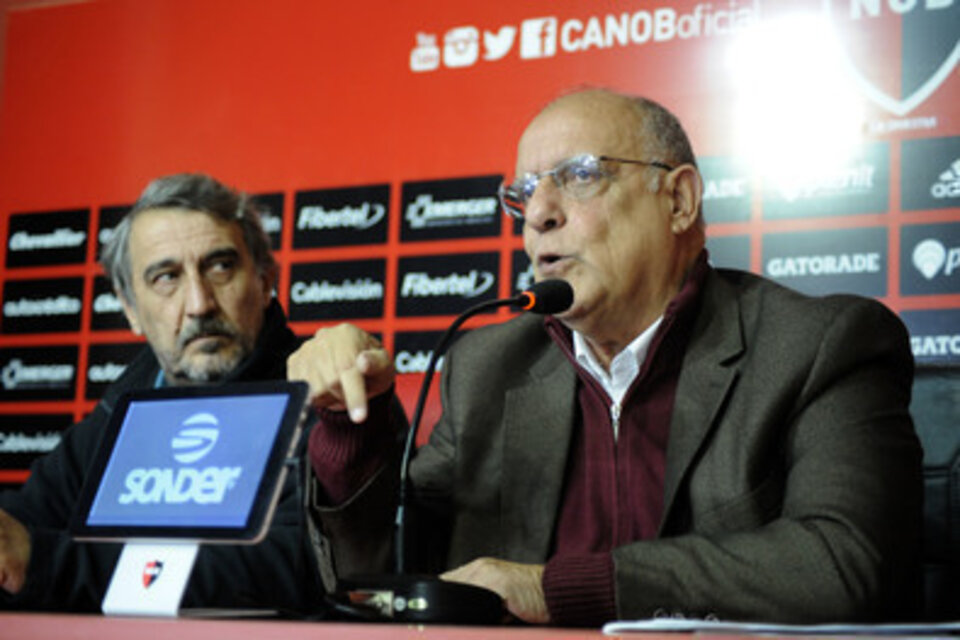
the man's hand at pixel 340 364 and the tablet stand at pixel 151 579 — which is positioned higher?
the man's hand at pixel 340 364

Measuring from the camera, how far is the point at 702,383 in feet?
5.19

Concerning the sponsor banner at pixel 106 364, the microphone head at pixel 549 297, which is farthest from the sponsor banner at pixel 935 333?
the sponsor banner at pixel 106 364

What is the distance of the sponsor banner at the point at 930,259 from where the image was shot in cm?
256

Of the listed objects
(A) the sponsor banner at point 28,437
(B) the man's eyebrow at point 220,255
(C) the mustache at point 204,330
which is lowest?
(A) the sponsor banner at point 28,437

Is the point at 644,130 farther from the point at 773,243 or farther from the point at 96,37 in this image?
the point at 96,37

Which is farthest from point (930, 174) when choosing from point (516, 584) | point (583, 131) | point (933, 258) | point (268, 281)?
point (516, 584)

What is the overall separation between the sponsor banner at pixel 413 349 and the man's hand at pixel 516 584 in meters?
1.73

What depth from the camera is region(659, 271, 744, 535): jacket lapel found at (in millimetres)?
1532

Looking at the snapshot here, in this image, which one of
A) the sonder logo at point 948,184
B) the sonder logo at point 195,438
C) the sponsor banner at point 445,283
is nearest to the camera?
the sonder logo at point 195,438

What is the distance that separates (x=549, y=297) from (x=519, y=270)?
1.50 metres

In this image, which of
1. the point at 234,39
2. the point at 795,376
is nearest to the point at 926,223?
the point at 795,376

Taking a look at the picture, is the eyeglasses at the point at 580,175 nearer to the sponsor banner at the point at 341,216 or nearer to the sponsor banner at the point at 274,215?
the sponsor banner at the point at 341,216

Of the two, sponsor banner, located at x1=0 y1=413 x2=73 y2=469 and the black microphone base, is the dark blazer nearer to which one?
the black microphone base

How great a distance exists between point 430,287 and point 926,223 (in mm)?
1283
